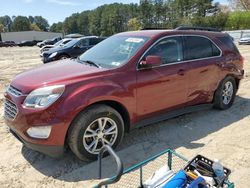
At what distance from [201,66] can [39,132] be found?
125 inches

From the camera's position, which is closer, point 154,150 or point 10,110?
point 10,110

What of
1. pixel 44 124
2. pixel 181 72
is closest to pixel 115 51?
pixel 181 72

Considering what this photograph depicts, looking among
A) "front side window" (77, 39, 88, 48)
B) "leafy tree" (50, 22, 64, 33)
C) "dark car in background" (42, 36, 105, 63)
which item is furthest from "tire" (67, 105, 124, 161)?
"leafy tree" (50, 22, 64, 33)

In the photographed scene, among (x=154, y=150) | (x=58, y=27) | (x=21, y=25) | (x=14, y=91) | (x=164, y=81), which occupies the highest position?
(x=14, y=91)

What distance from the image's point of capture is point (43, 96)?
11.8ft

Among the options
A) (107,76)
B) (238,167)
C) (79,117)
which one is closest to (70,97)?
(79,117)

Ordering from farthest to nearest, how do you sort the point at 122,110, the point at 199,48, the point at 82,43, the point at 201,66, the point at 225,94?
the point at 82,43 → the point at 225,94 → the point at 199,48 → the point at 201,66 → the point at 122,110

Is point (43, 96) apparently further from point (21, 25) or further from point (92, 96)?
point (21, 25)

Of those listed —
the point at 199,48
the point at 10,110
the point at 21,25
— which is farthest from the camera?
the point at 21,25

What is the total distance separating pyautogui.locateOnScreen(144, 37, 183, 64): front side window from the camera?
4.67 m

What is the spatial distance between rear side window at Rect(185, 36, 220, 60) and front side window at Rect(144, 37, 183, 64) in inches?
7.6

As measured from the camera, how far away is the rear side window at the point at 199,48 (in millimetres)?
5191

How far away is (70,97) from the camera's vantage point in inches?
142

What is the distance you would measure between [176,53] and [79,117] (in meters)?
2.19
